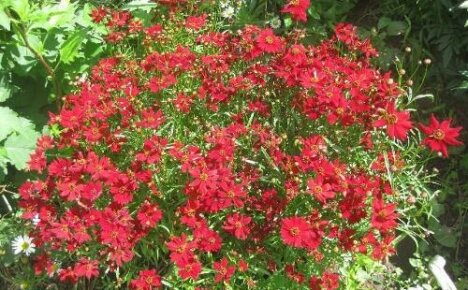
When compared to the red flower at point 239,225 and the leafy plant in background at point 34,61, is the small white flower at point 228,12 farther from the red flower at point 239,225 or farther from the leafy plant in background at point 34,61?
the red flower at point 239,225

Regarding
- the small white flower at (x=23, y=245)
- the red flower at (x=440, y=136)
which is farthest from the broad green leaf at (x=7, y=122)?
the red flower at (x=440, y=136)

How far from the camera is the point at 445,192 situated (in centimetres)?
274

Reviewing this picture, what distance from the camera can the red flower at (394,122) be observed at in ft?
5.77

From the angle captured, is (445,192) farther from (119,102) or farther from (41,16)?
(41,16)

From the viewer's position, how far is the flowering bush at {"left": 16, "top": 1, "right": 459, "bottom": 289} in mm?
1848

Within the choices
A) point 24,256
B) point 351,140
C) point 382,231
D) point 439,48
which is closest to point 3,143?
point 24,256

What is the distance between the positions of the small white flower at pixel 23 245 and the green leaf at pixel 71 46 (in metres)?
0.80

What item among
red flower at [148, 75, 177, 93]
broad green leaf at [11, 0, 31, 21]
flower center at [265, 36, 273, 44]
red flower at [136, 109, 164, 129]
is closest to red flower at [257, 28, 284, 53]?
flower center at [265, 36, 273, 44]

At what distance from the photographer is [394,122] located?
5.83 ft

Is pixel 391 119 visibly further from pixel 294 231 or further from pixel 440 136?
pixel 294 231

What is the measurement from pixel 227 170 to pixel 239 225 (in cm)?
20

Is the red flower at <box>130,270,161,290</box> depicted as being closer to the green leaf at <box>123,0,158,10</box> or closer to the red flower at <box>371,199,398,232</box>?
the red flower at <box>371,199,398,232</box>

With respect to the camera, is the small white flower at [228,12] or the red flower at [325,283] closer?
the red flower at [325,283]

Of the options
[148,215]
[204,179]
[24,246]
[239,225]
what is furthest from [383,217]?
[24,246]
